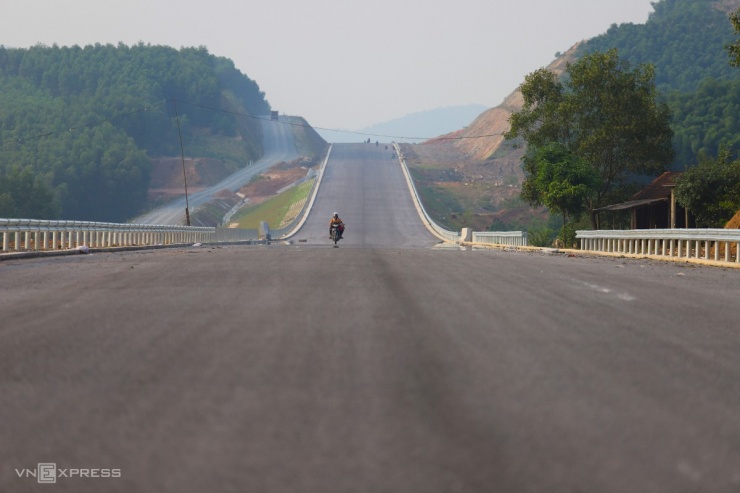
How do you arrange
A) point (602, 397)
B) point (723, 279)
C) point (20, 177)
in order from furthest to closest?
point (20, 177), point (723, 279), point (602, 397)

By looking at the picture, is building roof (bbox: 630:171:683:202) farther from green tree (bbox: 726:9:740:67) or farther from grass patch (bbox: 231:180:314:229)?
grass patch (bbox: 231:180:314:229)

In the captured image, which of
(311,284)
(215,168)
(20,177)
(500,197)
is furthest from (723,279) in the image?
(215,168)

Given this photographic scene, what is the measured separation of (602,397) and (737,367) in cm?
204

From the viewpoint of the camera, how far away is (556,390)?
6.70 m

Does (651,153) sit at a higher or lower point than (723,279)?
higher

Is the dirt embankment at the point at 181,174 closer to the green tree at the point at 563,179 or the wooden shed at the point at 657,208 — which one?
the green tree at the point at 563,179

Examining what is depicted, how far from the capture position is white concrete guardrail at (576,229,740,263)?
28.4 m

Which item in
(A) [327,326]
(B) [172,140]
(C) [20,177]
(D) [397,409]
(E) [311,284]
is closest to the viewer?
(D) [397,409]

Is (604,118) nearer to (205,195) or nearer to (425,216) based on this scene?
(425,216)

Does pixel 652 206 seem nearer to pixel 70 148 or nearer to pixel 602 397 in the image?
pixel 602 397

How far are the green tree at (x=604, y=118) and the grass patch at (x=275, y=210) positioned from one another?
4670cm

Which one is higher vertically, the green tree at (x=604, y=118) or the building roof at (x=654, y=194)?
the green tree at (x=604, y=118)

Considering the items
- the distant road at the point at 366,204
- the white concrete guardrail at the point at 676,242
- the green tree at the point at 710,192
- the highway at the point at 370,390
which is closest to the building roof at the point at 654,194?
the green tree at the point at 710,192
